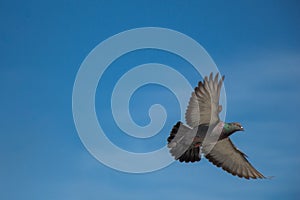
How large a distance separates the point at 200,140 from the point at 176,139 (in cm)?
54

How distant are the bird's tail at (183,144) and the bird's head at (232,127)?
62 cm

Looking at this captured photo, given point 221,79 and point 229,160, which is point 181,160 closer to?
point 229,160

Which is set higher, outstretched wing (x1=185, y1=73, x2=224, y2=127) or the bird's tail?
outstretched wing (x1=185, y1=73, x2=224, y2=127)

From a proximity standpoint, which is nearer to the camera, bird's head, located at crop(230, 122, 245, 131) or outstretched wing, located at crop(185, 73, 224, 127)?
outstretched wing, located at crop(185, 73, 224, 127)

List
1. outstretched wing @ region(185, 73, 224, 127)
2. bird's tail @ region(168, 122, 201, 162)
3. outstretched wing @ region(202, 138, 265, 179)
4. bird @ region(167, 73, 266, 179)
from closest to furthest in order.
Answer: outstretched wing @ region(185, 73, 224, 127) < bird @ region(167, 73, 266, 179) < bird's tail @ region(168, 122, 201, 162) < outstretched wing @ region(202, 138, 265, 179)

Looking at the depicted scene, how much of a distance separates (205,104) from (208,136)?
0.90 meters

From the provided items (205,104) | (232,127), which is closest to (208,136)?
(232,127)

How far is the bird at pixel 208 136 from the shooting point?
9914mm

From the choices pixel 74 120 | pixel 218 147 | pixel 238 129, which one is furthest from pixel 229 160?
pixel 74 120

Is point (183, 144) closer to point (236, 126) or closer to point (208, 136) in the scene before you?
point (208, 136)

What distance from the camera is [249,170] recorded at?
11109mm

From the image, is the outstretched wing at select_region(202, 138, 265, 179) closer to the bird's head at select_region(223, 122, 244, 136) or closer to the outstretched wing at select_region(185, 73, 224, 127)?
the bird's head at select_region(223, 122, 244, 136)

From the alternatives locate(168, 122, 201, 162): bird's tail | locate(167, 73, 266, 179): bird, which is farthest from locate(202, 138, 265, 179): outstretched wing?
locate(168, 122, 201, 162): bird's tail

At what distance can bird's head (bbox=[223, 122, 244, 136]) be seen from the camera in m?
10.5
